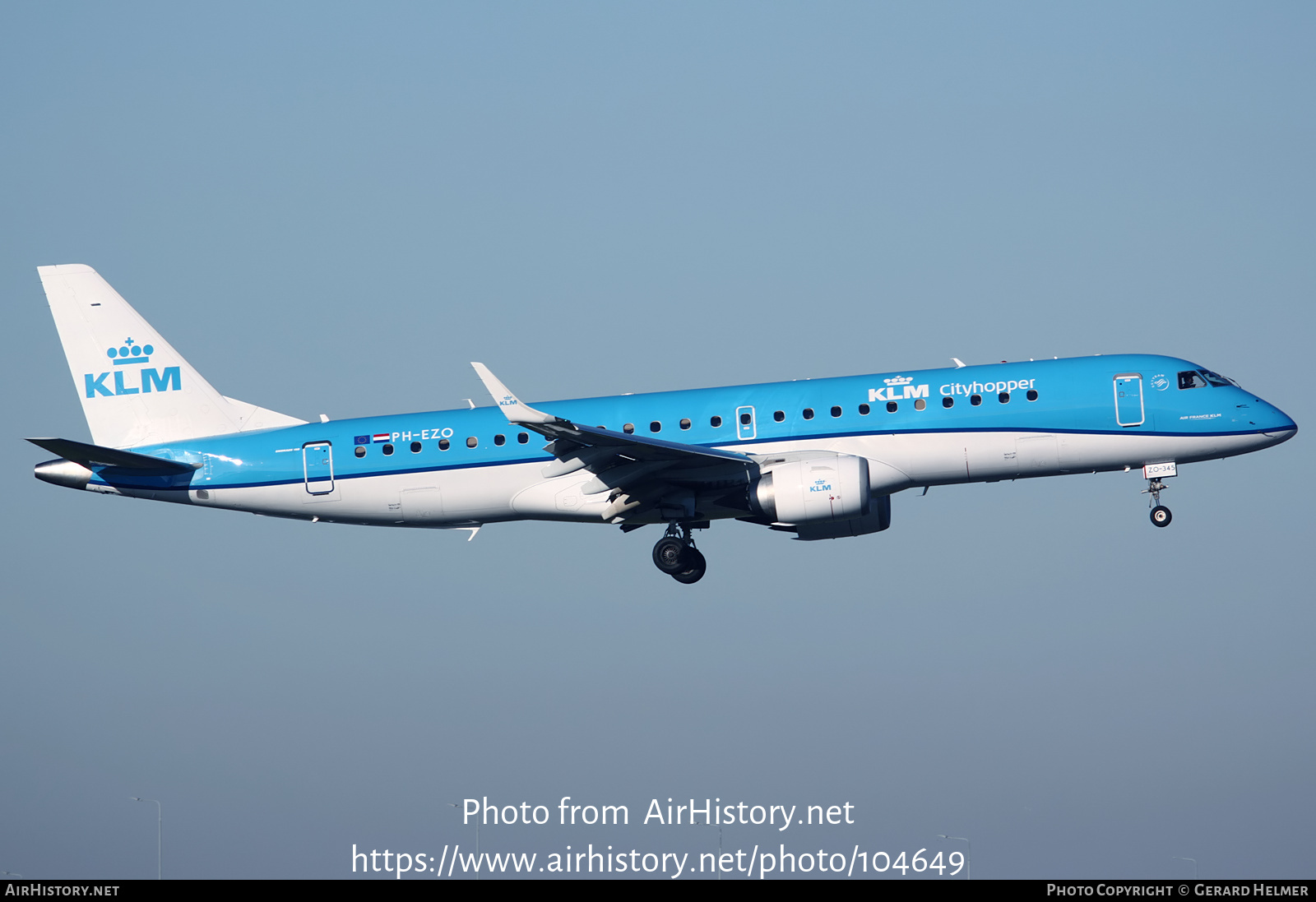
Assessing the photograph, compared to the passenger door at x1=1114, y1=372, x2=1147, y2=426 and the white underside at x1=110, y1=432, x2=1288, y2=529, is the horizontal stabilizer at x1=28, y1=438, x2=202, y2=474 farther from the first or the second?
the passenger door at x1=1114, y1=372, x2=1147, y2=426

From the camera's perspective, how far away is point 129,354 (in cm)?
4616

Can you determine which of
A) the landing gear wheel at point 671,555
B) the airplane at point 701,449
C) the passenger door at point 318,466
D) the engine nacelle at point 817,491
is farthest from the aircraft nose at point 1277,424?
the passenger door at point 318,466

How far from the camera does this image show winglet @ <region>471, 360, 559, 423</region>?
3694 centimetres

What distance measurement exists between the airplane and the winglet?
0.04m

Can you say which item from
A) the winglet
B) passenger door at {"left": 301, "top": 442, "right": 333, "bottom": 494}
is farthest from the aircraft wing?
passenger door at {"left": 301, "top": 442, "right": 333, "bottom": 494}

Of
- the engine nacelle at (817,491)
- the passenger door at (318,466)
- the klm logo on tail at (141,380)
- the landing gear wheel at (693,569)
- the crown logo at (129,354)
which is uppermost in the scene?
the crown logo at (129,354)

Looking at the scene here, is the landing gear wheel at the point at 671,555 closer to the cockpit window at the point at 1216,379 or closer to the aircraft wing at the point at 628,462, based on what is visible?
the aircraft wing at the point at 628,462

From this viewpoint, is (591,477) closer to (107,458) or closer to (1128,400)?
(107,458)

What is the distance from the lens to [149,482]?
43562 millimetres

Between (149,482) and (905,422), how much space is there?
65.3 ft

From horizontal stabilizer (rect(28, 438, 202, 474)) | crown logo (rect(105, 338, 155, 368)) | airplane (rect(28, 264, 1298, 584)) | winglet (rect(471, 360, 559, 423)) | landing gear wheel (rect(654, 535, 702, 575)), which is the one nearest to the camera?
winglet (rect(471, 360, 559, 423))

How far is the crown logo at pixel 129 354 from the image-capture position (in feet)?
151

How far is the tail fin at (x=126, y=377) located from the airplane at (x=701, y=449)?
14 cm
